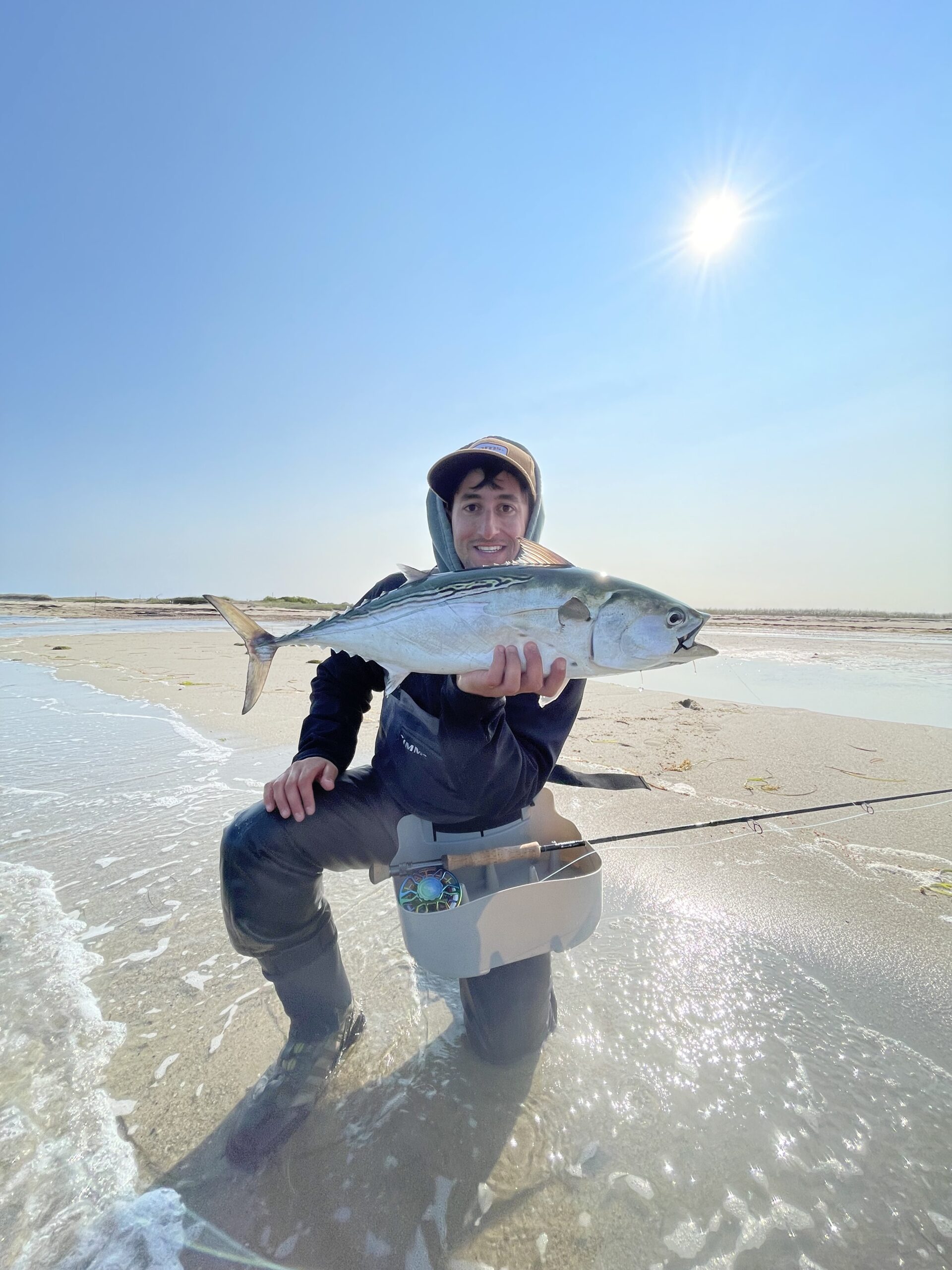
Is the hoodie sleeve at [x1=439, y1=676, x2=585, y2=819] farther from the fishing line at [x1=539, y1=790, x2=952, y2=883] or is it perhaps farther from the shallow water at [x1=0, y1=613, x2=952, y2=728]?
the shallow water at [x1=0, y1=613, x2=952, y2=728]

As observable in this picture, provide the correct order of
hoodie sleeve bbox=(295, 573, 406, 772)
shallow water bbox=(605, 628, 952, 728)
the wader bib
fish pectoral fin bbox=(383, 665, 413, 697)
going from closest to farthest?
the wader bib, fish pectoral fin bbox=(383, 665, 413, 697), hoodie sleeve bbox=(295, 573, 406, 772), shallow water bbox=(605, 628, 952, 728)

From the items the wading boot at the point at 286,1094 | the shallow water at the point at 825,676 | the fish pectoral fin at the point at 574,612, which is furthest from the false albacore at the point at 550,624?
the shallow water at the point at 825,676

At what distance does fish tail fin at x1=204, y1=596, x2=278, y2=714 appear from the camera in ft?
8.77

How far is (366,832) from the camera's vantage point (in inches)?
83.9

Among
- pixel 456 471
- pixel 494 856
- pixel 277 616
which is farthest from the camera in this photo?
pixel 277 616

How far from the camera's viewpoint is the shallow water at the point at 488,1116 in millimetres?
1345

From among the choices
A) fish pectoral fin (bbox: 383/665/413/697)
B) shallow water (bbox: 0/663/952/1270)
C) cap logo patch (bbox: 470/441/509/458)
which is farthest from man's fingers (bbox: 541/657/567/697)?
shallow water (bbox: 0/663/952/1270)

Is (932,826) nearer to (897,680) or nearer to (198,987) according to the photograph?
(198,987)

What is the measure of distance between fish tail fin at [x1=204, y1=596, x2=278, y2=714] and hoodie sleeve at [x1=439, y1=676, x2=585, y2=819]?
3.65 ft

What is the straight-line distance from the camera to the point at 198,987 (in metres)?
2.20

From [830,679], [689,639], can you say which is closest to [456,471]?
[689,639]

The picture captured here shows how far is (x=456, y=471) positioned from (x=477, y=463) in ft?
0.48

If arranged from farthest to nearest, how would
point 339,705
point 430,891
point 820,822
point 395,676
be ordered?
point 820,822 < point 339,705 < point 395,676 < point 430,891

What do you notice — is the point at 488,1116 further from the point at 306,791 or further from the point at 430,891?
the point at 306,791
